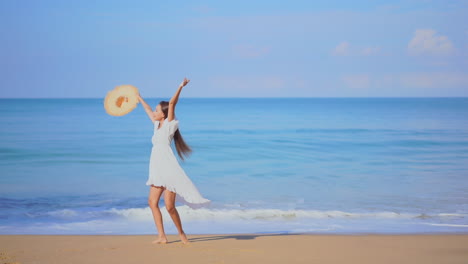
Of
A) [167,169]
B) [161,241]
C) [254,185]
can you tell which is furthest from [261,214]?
[254,185]

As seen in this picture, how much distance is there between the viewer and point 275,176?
1422 cm

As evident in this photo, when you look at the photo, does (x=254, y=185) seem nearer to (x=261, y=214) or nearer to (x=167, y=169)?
(x=261, y=214)

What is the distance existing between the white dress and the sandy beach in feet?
2.00

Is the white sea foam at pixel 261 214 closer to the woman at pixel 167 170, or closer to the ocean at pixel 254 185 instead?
the ocean at pixel 254 185

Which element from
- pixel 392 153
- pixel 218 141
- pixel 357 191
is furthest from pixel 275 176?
pixel 218 141

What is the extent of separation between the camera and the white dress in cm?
635

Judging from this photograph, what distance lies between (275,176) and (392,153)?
6.82 meters

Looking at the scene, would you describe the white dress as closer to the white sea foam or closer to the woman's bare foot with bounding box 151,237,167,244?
the woman's bare foot with bounding box 151,237,167,244

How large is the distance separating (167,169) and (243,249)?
1194 mm

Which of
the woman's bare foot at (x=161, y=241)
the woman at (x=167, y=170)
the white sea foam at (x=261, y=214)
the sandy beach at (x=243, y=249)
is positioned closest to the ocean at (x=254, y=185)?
the white sea foam at (x=261, y=214)

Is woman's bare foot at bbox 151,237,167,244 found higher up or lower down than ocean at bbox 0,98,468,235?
lower down

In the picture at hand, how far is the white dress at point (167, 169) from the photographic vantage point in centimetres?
635

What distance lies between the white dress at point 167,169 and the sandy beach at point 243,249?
61cm

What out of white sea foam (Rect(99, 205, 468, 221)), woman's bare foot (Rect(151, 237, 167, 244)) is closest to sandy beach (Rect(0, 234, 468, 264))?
woman's bare foot (Rect(151, 237, 167, 244))
